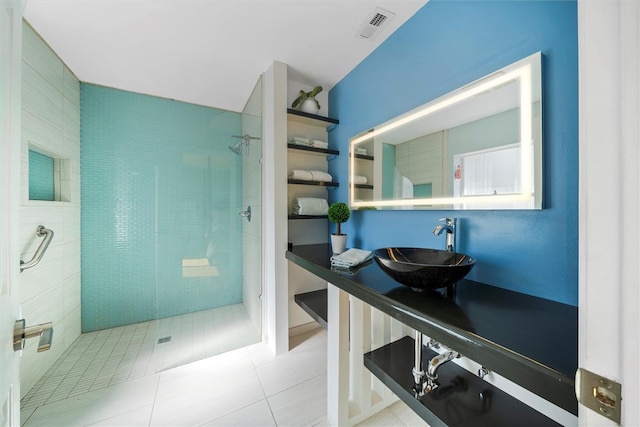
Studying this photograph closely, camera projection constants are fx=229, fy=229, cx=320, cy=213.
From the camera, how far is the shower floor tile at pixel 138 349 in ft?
5.11

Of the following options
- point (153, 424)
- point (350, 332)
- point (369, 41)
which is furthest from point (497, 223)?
point (153, 424)

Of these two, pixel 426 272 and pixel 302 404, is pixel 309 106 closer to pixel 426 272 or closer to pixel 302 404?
pixel 426 272

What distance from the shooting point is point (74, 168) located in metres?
1.98

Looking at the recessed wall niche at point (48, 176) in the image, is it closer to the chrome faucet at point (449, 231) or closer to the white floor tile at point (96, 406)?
the white floor tile at point (96, 406)

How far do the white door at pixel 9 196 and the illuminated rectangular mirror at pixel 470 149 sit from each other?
5.09 ft

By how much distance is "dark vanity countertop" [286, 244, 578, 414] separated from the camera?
517 millimetres

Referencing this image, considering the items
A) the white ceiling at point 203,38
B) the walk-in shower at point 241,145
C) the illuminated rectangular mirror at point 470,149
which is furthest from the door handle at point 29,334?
the walk-in shower at point 241,145

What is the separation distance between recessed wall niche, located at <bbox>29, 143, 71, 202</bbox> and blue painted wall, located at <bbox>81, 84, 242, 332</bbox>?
0.60 feet

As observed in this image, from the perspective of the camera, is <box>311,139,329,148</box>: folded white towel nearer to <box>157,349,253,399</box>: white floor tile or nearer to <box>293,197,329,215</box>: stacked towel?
<box>293,197,329,215</box>: stacked towel

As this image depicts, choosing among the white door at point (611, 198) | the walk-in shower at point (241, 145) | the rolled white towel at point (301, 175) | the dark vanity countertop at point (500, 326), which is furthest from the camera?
the walk-in shower at point (241, 145)

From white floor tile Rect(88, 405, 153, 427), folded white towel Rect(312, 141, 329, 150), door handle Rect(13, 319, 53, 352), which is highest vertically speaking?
folded white towel Rect(312, 141, 329, 150)

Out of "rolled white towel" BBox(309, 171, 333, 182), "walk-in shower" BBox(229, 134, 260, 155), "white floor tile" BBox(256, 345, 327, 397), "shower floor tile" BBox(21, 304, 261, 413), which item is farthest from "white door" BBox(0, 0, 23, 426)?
"walk-in shower" BBox(229, 134, 260, 155)

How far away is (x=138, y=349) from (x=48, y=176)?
1.56 meters

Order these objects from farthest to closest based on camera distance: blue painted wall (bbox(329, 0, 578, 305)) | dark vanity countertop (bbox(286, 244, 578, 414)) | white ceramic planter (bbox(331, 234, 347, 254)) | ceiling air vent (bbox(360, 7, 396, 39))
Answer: white ceramic planter (bbox(331, 234, 347, 254)), ceiling air vent (bbox(360, 7, 396, 39)), blue painted wall (bbox(329, 0, 578, 305)), dark vanity countertop (bbox(286, 244, 578, 414))
